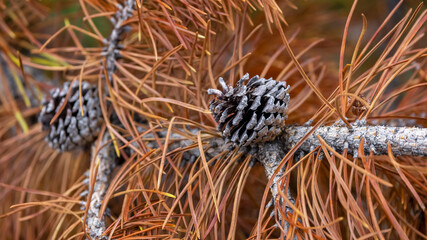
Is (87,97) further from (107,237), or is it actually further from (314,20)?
(314,20)

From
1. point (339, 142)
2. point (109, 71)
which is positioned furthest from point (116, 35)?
point (339, 142)

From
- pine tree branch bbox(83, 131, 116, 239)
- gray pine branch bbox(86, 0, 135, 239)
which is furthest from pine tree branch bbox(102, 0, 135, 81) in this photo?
pine tree branch bbox(83, 131, 116, 239)

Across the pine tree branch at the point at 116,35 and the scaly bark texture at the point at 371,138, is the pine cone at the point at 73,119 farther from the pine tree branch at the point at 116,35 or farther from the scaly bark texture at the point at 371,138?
the scaly bark texture at the point at 371,138

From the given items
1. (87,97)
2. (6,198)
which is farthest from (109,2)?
(6,198)

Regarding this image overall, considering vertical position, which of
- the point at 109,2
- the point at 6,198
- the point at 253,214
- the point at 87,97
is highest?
the point at 109,2

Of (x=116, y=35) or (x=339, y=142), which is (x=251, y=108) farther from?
(x=116, y=35)

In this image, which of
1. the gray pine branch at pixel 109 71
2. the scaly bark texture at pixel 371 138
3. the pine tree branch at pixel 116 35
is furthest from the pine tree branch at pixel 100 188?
the scaly bark texture at pixel 371 138
